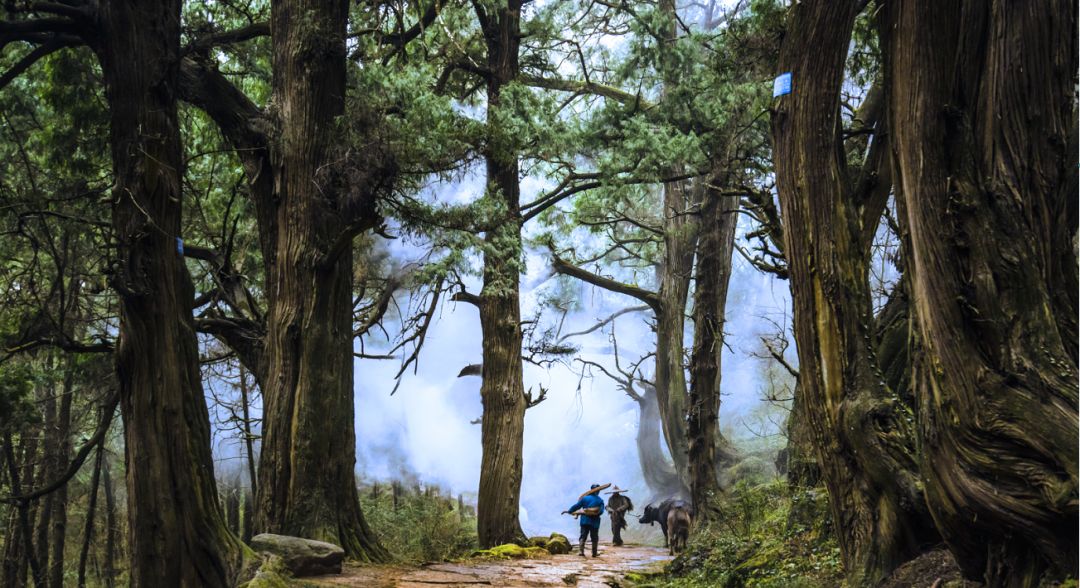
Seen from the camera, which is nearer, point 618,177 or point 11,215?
point 11,215

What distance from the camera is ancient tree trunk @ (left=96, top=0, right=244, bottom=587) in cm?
829

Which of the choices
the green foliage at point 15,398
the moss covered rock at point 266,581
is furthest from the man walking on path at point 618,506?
the moss covered rock at point 266,581

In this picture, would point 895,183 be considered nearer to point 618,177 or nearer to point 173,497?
point 173,497

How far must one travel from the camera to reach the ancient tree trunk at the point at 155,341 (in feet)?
27.2

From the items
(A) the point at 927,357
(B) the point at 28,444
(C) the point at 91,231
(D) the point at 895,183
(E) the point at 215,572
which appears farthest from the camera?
(B) the point at 28,444

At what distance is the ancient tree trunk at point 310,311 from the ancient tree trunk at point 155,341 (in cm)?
Result: 170

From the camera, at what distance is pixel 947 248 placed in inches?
198

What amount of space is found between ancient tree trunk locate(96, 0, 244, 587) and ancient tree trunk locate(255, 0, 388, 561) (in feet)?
5.56

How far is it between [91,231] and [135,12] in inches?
220

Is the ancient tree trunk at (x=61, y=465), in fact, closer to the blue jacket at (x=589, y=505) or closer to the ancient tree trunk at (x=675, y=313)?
the blue jacket at (x=589, y=505)

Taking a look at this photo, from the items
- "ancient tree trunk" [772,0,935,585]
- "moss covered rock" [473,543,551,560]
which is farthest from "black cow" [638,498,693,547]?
"ancient tree trunk" [772,0,935,585]

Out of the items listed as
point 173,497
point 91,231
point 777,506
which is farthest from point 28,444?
point 777,506

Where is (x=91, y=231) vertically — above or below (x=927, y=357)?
above

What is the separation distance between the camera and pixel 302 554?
852cm
